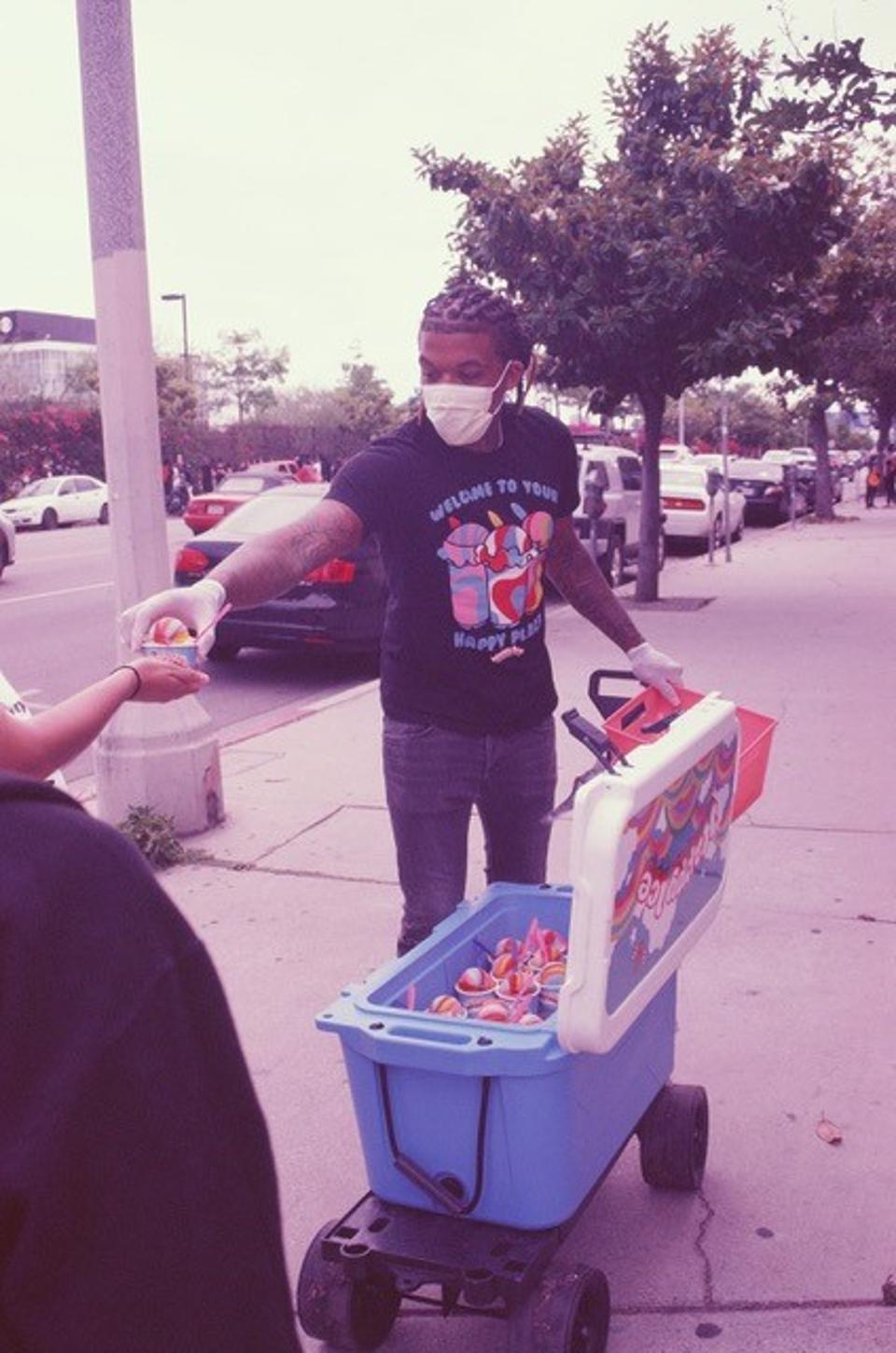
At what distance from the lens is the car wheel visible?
17109 mm

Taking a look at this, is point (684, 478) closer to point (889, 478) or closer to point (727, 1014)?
point (889, 478)

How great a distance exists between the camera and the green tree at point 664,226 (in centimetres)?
1276

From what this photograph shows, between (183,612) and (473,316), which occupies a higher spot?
(473,316)

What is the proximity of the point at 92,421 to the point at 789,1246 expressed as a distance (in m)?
44.7

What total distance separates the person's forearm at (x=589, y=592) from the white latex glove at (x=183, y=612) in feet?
3.63

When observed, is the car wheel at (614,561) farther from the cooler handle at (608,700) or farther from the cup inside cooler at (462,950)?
the cup inside cooler at (462,950)

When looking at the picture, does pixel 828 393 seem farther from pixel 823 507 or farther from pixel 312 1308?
pixel 312 1308

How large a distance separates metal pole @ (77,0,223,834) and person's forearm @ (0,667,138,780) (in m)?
3.65

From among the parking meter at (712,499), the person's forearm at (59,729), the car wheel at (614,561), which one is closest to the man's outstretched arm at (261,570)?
the person's forearm at (59,729)

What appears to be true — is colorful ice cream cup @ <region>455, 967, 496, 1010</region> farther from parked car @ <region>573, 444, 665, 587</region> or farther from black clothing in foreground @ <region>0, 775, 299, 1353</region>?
parked car @ <region>573, 444, 665, 587</region>

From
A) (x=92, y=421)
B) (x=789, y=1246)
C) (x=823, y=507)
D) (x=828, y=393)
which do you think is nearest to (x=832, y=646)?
(x=789, y=1246)

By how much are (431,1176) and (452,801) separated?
874 mm

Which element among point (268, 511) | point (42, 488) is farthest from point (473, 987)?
point (42, 488)

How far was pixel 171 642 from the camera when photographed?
257cm
